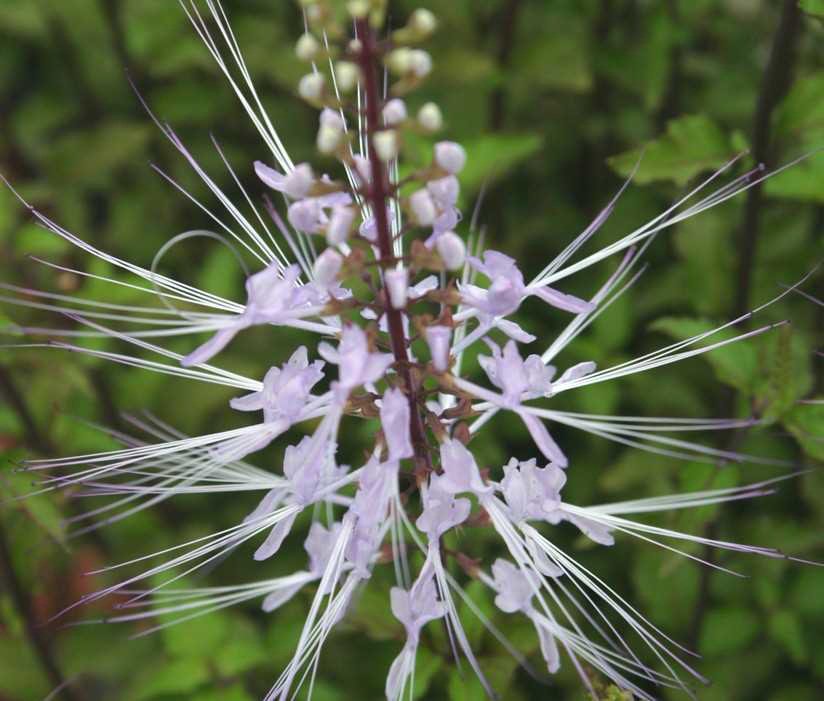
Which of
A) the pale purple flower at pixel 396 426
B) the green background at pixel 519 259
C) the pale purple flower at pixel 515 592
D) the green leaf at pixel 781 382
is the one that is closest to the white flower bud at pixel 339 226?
the pale purple flower at pixel 396 426

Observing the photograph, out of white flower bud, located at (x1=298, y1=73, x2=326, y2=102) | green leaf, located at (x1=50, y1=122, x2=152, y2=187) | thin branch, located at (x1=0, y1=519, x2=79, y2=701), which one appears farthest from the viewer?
green leaf, located at (x1=50, y1=122, x2=152, y2=187)

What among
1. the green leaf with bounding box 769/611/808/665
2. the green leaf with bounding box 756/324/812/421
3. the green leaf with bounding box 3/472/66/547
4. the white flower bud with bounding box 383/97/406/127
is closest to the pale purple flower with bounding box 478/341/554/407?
the white flower bud with bounding box 383/97/406/127

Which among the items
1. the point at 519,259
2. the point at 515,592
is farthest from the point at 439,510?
the point at 519,259

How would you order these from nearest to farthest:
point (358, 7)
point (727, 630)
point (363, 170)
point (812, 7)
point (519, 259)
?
point (358, 7) → point (363, 170) → point (812, 7) → point (727, 630) → point (519, 259)

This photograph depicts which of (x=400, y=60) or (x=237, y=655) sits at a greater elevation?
(x=400, y=60)

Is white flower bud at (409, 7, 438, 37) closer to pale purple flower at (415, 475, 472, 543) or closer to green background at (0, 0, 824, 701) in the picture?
pale purple flower at (415, 475, 472, 543)

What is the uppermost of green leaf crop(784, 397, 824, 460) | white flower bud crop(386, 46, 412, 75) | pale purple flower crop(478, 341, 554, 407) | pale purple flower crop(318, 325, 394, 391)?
white flower bud crop(386, 46, 412, 75)

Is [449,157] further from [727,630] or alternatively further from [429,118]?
[727,630]

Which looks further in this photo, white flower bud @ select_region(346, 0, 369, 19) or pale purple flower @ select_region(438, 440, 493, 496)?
pale purple flower @ select_region(438, 440, 493, 496)
